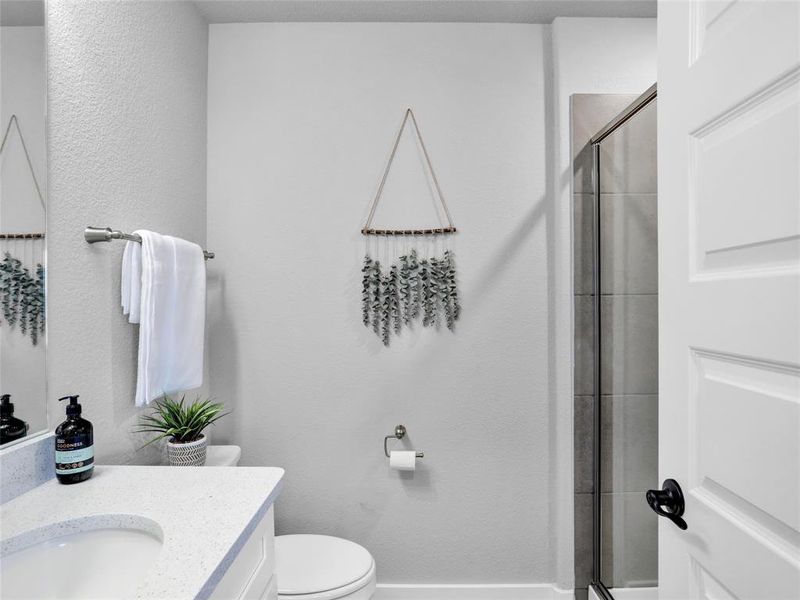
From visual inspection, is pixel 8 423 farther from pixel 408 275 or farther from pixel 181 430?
pixel 408 275

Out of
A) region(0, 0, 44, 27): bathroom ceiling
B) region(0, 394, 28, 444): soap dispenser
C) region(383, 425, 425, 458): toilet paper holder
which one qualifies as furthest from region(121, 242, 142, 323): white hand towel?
region(383, 425, 425, 458): toilet paper holder

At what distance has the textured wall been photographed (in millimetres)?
1186

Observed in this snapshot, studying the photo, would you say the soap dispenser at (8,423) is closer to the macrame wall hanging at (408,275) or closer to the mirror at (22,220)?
the mirror at (22,220)

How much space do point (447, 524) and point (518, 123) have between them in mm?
1706

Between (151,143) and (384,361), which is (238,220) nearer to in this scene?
(151,143)

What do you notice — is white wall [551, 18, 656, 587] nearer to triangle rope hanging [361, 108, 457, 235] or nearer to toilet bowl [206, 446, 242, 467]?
triangle rope hanging [361, 108, 457, 235]

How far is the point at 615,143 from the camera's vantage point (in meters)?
1.63

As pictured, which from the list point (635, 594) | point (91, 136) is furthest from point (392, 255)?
point (635, 594)

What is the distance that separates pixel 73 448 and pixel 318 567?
2.88ft

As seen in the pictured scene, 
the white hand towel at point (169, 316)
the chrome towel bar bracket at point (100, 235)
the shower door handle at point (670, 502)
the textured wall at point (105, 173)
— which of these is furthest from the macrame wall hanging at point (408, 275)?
the shower door handle at point (670, 502)

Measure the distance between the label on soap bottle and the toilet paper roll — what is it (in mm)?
1076

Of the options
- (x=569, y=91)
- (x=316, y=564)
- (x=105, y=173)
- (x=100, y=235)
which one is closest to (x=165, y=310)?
(x=100, y=235)

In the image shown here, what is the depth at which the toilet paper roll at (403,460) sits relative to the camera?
1.86 metres

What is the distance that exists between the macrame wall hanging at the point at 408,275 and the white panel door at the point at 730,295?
1055 mm
